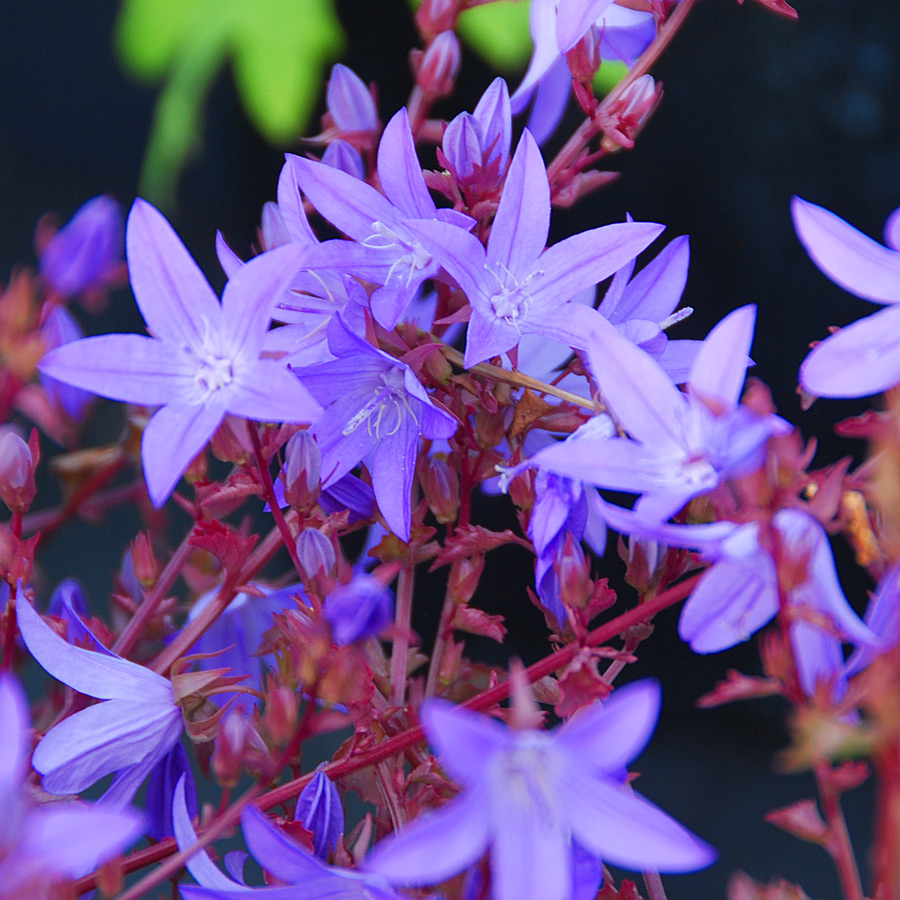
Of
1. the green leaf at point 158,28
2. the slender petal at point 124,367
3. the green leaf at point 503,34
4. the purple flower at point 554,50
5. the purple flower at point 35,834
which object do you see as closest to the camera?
the purple flower at point 35,834

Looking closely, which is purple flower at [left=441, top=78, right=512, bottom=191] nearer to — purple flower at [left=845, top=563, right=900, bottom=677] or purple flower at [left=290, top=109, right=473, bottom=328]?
purple flower at [left=290, top=109, right=473, bottom=328]

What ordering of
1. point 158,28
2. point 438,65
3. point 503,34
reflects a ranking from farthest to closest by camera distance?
1. point 158,28
2. point 503,34
3. point 438,65

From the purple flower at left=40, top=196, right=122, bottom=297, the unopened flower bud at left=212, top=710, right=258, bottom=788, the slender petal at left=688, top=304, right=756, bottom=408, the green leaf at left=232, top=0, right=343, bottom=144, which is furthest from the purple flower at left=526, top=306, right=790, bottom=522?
the green leaf at left=232, top=0, right=343, bottom=144

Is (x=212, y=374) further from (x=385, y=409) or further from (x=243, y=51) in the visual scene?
(x=243, y=51)

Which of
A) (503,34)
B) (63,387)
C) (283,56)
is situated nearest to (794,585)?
(63,387)

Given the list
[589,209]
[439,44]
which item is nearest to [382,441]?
[439,44]

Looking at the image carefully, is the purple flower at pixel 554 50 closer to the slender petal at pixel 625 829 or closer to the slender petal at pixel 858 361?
the slender petal at pixel 858 361

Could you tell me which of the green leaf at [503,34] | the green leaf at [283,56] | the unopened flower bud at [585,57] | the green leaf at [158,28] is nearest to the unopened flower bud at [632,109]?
the unopened flower bud at [585,57]
